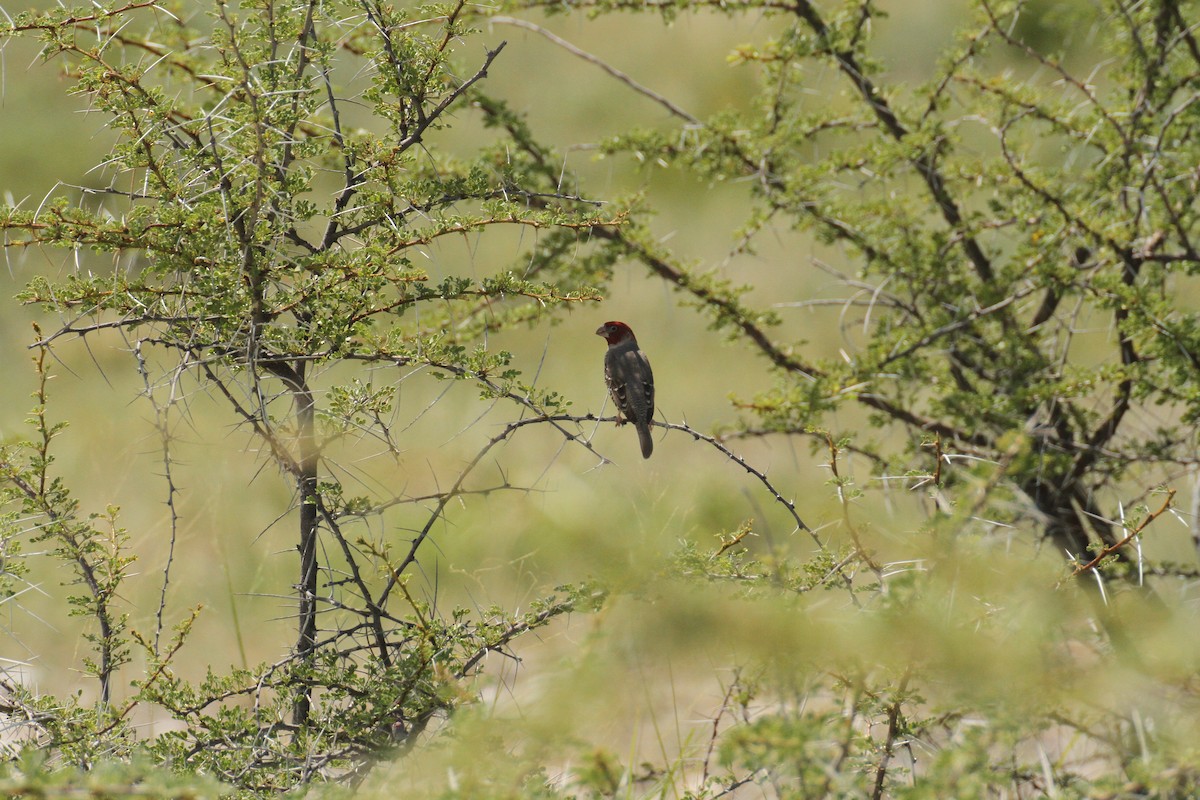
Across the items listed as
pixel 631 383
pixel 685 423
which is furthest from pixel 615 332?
pixel 685 423

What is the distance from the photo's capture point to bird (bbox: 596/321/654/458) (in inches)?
164

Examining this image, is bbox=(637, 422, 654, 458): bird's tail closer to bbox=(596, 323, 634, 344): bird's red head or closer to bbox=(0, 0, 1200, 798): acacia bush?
bbox=(0, 0, 1200, 798): acacia bush

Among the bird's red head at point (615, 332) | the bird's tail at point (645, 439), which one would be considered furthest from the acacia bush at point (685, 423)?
the bird's red head at point (615, 332)

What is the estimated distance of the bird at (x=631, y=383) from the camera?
4.16 metres

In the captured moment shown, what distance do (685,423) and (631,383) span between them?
1.76 meters

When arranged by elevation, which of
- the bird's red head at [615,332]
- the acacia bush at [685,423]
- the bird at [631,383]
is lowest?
the acacia bush at [685,423]

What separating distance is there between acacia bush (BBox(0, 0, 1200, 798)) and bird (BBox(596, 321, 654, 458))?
290 mm

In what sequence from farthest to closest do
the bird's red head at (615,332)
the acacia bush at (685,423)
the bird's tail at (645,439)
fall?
the bird's red head at (615,332) → the bird's tail at (645,439) → the acacia bush at (685,423)

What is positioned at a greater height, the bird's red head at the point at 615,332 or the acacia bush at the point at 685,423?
the bird's red head at the point at 615,332

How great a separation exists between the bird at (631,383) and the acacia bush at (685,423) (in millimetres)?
290

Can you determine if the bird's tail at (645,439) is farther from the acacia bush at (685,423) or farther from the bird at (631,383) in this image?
the acacia bush at (685,423)

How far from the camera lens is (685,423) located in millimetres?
2414

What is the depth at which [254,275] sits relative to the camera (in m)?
2.06

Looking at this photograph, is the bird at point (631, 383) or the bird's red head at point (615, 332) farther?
the bird's red head at point (615, 332)
